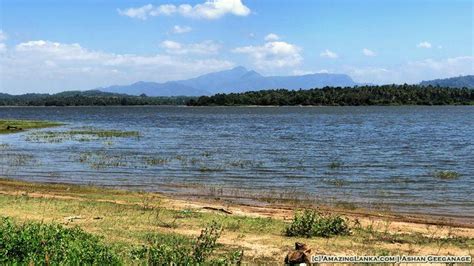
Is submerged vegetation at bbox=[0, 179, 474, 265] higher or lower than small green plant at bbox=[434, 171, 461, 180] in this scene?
higher

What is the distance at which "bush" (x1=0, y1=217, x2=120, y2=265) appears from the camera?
8891mm

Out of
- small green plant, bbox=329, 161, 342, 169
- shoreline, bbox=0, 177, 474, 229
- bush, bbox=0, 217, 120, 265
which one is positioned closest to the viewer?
bush, bbox=0, 217, 120, 265

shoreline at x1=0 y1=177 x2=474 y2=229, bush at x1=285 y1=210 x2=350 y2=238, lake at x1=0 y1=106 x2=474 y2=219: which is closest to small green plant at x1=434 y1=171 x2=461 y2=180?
lake at x1=0 y1=106 x2=474 y2=219

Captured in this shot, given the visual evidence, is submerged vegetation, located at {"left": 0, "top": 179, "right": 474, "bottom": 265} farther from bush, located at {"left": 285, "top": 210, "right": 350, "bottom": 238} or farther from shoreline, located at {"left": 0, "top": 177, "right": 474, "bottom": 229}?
shoreline, located at {"left": 0, "top": 177, "right": 474, "bottom": 229}

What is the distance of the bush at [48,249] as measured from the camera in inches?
350

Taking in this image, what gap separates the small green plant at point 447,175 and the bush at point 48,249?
24877 millimetres

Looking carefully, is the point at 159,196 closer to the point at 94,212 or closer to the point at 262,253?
the point at 94,212

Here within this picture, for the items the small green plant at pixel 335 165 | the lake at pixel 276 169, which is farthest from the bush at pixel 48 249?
the small green plant at pixel 335 165

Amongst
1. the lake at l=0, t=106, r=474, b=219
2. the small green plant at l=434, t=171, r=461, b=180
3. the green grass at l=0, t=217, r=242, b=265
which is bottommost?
the lake at l=0, t=106, r=474, b=219

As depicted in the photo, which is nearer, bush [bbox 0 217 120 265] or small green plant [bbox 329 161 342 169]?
bush [bbox 0 217 120 265]

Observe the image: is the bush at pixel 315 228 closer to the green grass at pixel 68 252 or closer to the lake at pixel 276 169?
the green grass at pixel 68 252

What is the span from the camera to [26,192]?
23.6 meters

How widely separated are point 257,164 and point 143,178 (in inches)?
368

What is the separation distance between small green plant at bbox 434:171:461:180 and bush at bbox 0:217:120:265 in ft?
81.6
